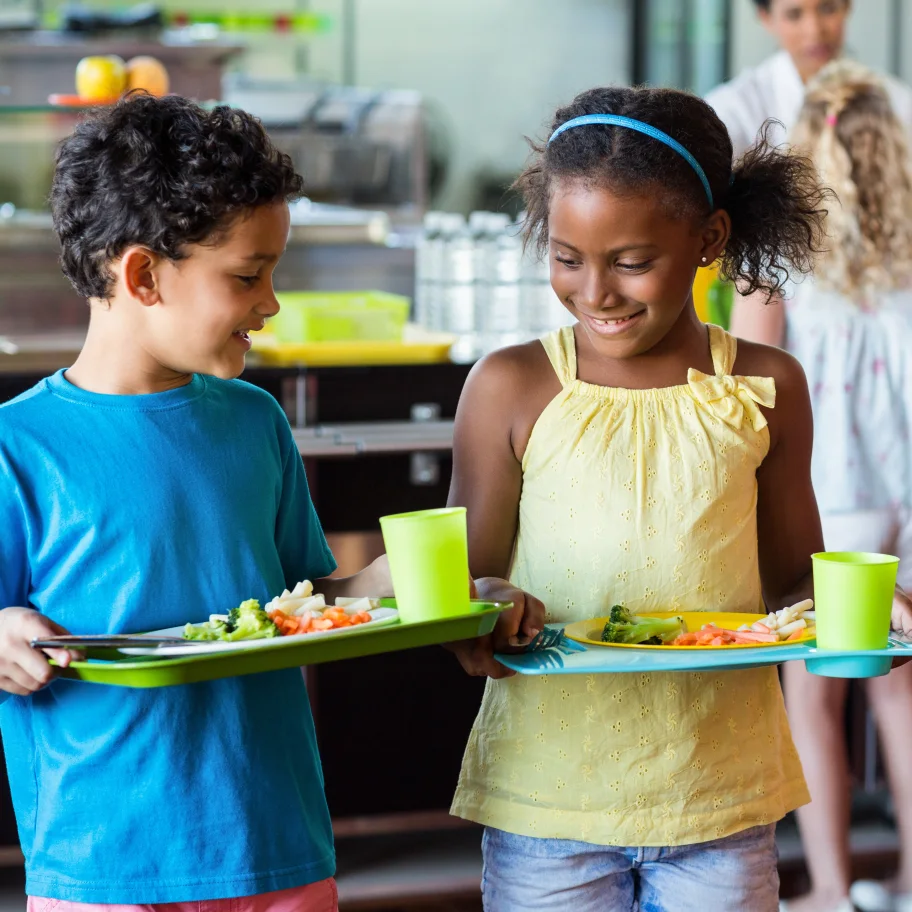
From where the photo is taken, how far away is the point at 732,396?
1.39 meters

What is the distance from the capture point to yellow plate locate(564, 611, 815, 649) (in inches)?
47.2

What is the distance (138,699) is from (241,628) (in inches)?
5.3

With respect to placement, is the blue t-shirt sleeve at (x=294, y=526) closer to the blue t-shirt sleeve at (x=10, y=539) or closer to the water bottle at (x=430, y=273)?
the blue t-shirt sleeve at (x=10, y=539)

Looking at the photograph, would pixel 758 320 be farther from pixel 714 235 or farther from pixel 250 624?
pixel 250 624

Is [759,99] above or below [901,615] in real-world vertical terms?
above

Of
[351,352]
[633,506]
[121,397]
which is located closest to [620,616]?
[633,506]

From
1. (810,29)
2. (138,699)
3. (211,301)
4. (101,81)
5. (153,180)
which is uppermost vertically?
(810,29)

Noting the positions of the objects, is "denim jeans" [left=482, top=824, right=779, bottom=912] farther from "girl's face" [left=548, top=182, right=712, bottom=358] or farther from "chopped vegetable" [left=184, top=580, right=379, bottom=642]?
"girl's face" [left=548, top=182, right=712, bottom=358]

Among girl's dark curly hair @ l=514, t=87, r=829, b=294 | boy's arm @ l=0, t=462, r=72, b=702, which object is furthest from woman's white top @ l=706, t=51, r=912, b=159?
boy's arm @ l=0, t=462, r=72, b=702

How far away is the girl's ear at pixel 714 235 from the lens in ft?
4.48

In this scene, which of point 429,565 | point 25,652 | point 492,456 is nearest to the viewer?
point 25,652

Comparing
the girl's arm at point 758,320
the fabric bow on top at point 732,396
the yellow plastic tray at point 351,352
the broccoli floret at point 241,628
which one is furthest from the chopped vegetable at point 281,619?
the yellow plastic tray at point 351,352

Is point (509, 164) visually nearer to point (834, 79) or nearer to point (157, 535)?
point (834, 79)

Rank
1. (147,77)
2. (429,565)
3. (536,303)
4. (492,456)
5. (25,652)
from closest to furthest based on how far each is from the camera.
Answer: (25,652) → (429,565) → (492,456) → (147,77) → (536,303)
